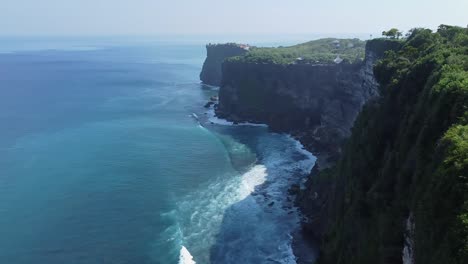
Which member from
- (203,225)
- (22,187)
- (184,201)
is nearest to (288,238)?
(203,225)

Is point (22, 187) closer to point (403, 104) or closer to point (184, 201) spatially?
point (184, 201)

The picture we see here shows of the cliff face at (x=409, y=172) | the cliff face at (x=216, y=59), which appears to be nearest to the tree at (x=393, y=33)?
the cliff face at (x=409, y=172)

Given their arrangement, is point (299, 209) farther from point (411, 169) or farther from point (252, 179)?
point (411, 169)

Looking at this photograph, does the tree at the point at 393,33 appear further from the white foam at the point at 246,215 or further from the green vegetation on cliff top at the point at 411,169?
the white foam at the point at 246,215

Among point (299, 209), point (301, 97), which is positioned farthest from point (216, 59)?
point (299, 209)

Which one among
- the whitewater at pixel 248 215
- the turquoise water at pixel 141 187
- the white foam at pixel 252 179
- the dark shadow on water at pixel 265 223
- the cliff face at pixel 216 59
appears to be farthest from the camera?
the cliff face at pixel 216 59
